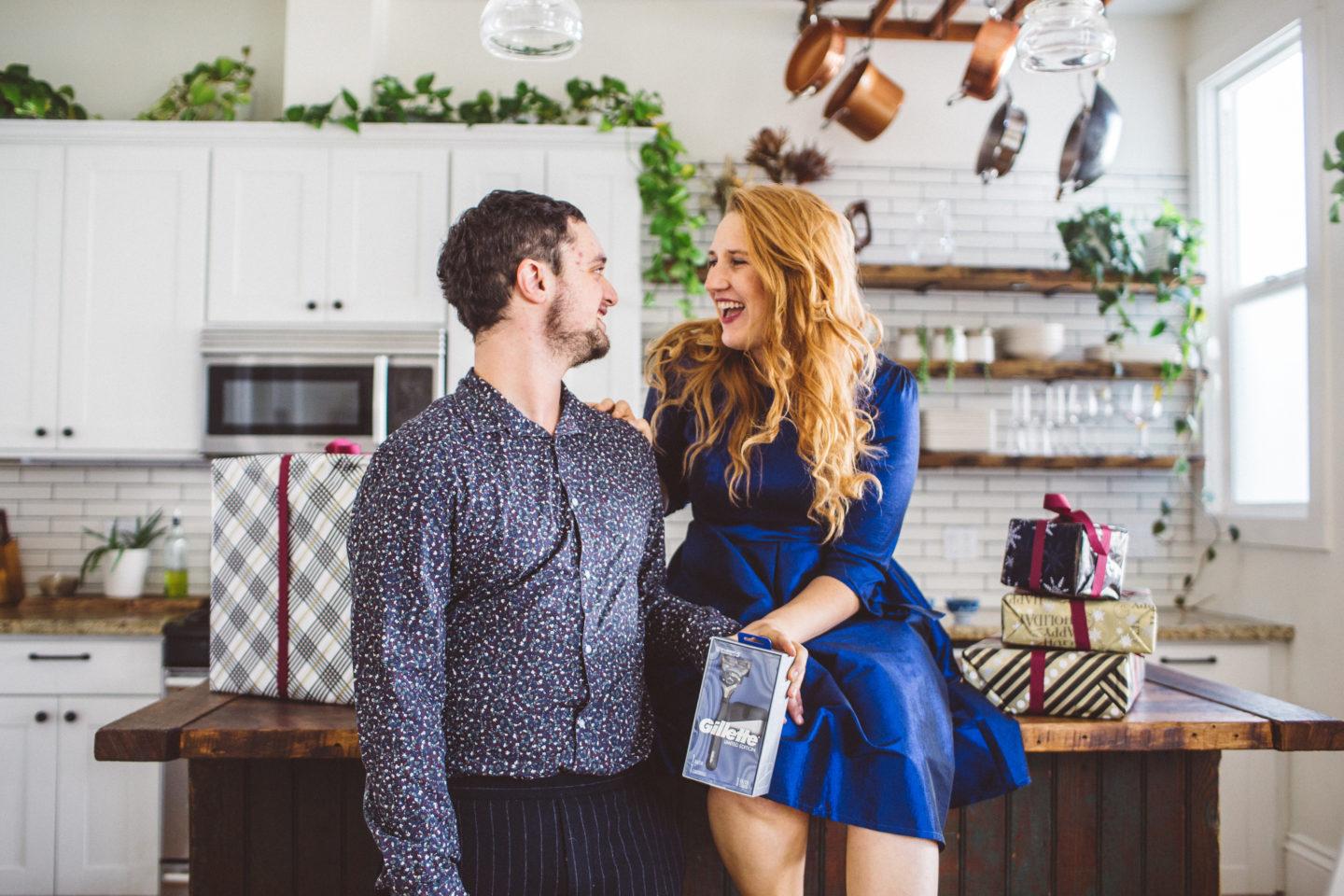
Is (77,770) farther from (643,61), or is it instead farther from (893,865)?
(643,61)

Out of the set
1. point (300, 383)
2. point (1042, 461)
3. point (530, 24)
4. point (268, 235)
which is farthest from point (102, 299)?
point (1042, 461)

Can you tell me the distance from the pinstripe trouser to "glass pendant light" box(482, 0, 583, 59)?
1.48 metres

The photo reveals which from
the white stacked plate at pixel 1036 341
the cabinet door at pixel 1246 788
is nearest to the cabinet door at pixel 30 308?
the white stacked plate at pixel 1036 341

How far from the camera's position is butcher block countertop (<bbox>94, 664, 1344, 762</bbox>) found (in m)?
1.60

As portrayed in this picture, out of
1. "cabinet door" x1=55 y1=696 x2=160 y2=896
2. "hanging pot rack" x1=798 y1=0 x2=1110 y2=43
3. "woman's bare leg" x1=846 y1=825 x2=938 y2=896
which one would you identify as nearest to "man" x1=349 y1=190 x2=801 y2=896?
"woman's bare leg" x1=846 y1=825 x2=938 y2=896

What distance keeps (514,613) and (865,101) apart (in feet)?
8.95

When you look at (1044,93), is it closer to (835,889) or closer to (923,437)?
(923,437)

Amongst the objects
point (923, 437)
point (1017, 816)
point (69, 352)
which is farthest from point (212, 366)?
point (1017, 816)

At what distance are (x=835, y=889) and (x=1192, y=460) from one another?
292 centimetres

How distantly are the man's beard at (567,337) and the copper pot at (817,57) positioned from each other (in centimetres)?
218

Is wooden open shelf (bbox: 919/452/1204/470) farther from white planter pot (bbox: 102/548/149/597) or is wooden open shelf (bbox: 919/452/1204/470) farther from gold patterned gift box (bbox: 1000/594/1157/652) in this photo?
white planter pot (bbox: 102/548/149/597)

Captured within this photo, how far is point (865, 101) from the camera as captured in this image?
11.7 feet

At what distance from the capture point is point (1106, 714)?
175cm

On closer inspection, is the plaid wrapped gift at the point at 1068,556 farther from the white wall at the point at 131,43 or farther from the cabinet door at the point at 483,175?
the white wall at the point at 131,43
